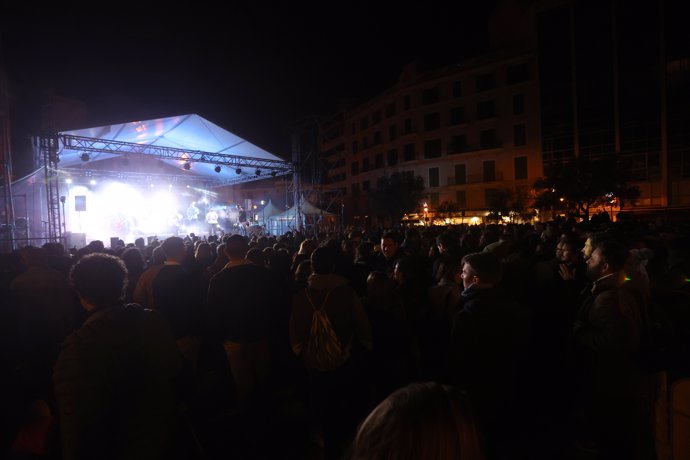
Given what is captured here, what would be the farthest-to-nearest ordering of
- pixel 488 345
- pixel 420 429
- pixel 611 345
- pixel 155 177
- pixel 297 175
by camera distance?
pixel 155 177
pixel 297 175
pixel 611 345
pixel 488 345
pixel 420 429

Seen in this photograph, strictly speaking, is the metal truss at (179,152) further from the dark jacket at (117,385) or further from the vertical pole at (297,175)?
the dark jacket at (117,385)

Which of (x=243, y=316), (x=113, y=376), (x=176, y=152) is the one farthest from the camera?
(x=176, y=152)

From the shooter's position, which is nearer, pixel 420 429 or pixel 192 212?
pixel 420 429

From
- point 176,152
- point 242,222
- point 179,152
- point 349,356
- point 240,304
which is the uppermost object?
point 176,152

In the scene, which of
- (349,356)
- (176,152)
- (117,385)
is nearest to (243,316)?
(349,356)

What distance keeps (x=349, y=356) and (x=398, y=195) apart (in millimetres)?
34961

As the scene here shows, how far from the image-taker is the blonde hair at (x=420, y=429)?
0.82 m

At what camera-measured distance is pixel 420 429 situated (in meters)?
0.84

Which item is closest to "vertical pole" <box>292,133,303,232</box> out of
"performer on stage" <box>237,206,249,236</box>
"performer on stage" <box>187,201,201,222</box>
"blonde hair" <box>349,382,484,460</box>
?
"performer on stage" <box>237,206,249,236</box>

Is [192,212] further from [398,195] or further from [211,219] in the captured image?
[398,195]

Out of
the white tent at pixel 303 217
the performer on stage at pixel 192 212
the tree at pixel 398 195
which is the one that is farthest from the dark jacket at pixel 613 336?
the tree at pixel 398 195

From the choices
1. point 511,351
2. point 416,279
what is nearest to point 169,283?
point 416,279

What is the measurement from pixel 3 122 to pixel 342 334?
980 inches

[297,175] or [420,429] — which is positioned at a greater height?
[297,175]
